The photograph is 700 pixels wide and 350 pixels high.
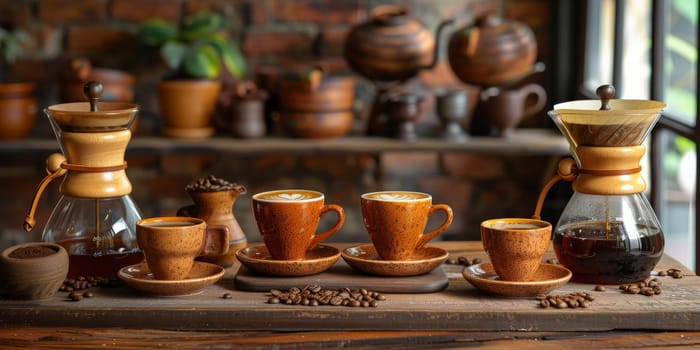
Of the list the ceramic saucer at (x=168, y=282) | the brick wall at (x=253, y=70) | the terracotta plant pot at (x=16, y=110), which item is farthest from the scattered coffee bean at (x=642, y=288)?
the terracotta plant pot at (x=16, y=110)

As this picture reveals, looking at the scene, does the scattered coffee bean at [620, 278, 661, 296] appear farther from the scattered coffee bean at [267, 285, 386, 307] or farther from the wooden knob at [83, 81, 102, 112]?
the wooden knob at [83, 81, 102, 112]

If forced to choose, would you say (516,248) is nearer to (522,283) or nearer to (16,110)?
(522,283)

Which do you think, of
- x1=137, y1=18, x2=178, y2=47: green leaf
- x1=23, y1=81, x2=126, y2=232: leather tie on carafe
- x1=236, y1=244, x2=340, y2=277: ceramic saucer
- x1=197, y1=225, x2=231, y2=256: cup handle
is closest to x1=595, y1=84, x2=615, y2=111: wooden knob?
x1=236, y1=244, x2=340, y2=277: ceramic saucer

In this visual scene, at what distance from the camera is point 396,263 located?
117 centimetres

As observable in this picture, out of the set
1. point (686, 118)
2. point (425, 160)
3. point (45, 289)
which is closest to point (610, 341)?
point (45, 289)

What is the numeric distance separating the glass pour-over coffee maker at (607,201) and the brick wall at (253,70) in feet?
4.49

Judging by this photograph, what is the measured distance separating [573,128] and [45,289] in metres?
0.67

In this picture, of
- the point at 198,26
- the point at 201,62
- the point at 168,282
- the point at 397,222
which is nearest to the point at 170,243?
the point at 168,282

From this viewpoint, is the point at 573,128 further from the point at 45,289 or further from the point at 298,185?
the point at 298,185

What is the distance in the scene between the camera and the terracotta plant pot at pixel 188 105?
7.63 ft

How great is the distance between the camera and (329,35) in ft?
8.43

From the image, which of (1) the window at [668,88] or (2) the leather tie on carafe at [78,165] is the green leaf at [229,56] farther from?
(2) the leather tie on carafe at [78,165]

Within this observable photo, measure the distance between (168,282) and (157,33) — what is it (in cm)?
141

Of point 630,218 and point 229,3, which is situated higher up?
point 229,3
